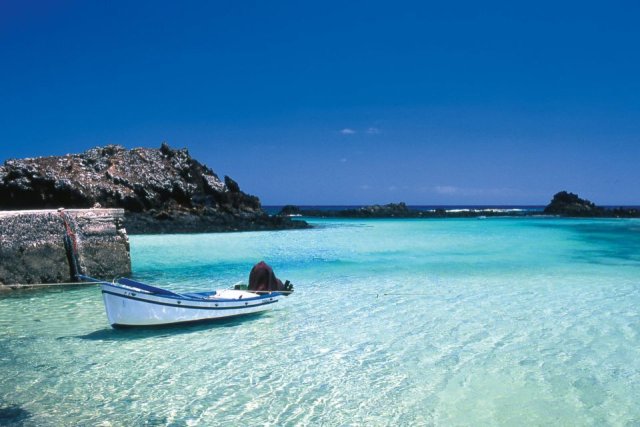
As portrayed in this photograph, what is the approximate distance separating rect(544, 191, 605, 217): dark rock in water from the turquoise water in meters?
77.0

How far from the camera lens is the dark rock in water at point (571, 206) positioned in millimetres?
83806

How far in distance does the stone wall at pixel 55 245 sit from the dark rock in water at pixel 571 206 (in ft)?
267

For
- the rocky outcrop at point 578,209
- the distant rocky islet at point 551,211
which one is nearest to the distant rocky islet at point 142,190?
the distant rocky islet at point 551,211

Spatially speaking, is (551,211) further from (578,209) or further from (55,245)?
(55,245)

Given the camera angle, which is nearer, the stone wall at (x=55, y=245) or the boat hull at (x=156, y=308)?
the boat hull at (x=156, y=308)

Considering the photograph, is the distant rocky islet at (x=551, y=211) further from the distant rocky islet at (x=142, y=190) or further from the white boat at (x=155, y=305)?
the white boat at (x=155, y=305)

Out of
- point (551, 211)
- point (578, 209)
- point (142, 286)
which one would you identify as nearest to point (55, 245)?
point (142, 286)

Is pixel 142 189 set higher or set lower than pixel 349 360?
higher

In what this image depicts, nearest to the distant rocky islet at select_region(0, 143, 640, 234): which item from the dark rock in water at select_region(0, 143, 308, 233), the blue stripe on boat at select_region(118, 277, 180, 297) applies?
the dark rock in water at select_region(0, 143, 308, 233)

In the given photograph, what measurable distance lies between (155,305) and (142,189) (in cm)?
3674

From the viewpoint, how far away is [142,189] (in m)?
43.7

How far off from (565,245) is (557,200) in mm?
76411

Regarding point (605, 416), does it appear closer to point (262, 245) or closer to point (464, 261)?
point (464, 261)

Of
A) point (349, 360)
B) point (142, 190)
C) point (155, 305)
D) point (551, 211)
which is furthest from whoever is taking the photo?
point (551, 211)
